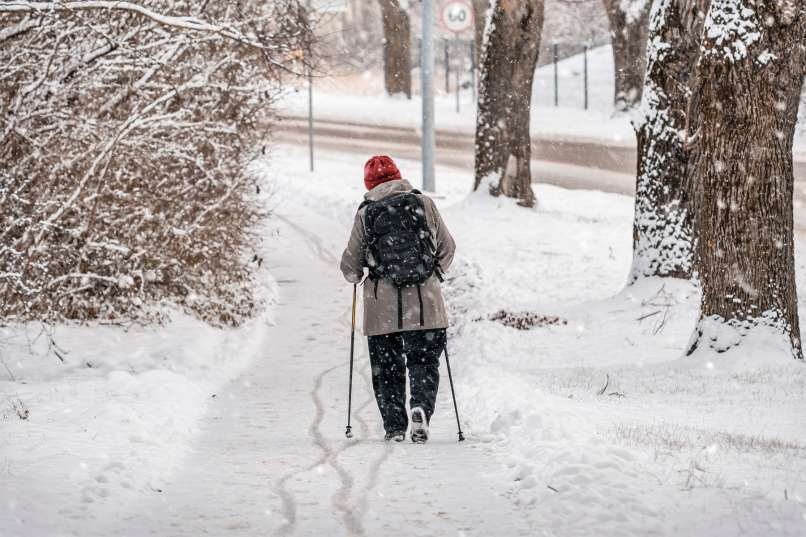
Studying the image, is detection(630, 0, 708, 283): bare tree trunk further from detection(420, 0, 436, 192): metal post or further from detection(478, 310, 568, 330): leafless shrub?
detection(420, 0, 436, 192): metal post

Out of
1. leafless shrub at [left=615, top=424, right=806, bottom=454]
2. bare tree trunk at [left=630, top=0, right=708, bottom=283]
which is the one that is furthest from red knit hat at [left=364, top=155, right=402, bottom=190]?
bare tree trunk at [left=630, top=0, right=708, bottom=283]

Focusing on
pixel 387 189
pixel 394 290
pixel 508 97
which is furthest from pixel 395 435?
pixel 508 97

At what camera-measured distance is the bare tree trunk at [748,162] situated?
31.8 feet

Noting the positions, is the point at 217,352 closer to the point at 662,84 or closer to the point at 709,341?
the point at 709,341

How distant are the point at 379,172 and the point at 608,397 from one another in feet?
9.21

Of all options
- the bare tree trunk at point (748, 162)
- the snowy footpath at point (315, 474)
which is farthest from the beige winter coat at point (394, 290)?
the bare tree trunk at point (748, 162)

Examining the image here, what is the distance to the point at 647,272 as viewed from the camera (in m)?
13.4

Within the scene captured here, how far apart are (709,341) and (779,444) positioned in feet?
10.2

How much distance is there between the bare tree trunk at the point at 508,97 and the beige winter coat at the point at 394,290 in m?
11.0

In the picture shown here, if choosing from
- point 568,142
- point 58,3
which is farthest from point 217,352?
point 568,142

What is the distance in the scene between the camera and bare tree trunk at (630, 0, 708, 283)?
41.4 ft

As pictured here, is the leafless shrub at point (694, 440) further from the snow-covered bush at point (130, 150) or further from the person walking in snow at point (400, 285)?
the snow-covered bush at point (130, 150)

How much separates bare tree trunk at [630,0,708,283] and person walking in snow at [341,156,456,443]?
5479 millimetres

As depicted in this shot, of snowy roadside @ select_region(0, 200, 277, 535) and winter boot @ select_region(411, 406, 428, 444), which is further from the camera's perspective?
winter boot @ select_region(411, 406, 428, 444)
